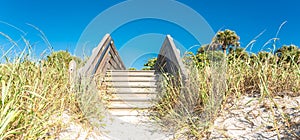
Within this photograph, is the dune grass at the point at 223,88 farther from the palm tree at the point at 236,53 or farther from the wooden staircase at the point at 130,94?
the wooden staircase at the point at 130,94

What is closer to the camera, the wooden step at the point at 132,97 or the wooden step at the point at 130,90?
the wooden step at the point at 132,97

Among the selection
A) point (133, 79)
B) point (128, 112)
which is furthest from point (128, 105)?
point (133, 79)

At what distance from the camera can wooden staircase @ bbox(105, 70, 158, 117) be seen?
3.68 meters

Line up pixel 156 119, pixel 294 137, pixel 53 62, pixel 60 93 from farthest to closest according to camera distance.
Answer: pixel 156 119
pixel 53 62
pixel 60 93
pixel 294 137

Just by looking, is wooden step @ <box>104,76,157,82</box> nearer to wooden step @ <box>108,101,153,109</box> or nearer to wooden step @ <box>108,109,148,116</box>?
wooden step @ <box>108,101,153,109</box>

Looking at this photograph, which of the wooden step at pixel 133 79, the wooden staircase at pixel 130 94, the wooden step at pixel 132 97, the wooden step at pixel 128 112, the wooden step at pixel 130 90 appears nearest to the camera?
the wooden step at pixel 128 112

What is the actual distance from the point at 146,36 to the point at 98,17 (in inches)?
58.0

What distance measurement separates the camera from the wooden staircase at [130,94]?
145 inches

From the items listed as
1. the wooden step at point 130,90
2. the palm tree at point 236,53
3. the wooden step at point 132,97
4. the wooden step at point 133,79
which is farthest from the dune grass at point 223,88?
the wooden step at point 133,79

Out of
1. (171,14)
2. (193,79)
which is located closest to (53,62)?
(193,79)

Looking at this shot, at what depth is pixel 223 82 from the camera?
235 cm

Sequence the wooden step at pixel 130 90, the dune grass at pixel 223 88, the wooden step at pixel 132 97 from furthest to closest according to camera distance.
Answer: the wooden step at pixel 130 90, the wooden step at pixel 132 97, the dune grass at pixel 223 88

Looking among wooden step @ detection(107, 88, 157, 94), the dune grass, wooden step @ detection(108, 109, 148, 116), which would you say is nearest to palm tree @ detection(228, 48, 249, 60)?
the dune grass

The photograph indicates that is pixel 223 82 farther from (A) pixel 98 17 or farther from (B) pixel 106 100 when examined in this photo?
(A) pixel 98 17
